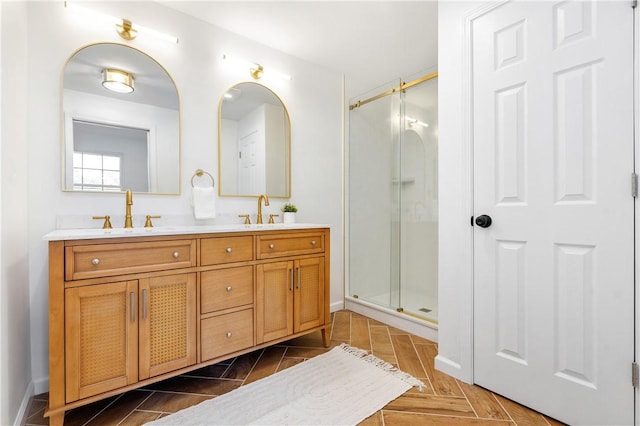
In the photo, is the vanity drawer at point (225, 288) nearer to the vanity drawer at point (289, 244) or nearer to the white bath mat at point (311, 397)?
the vanity drawer at point (289, 244)

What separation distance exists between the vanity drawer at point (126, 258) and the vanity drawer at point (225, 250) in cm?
6

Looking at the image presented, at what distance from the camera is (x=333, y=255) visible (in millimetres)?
2996

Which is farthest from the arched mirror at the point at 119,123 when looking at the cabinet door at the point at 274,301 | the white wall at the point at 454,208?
the white wall at the point at 454,208

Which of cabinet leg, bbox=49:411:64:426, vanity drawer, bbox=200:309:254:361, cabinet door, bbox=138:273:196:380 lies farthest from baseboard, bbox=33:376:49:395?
vanity drawer, bbox=200:309:254:361

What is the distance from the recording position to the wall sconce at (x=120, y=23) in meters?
1.76

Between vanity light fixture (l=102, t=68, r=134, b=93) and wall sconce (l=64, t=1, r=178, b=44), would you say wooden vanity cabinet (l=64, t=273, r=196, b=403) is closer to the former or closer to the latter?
vanity light fixture (l=102, t=68, r=134, b=93)

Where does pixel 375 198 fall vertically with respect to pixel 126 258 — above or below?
above

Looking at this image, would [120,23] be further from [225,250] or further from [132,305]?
[132,305]

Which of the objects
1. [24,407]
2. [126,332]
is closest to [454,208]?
[126,332]

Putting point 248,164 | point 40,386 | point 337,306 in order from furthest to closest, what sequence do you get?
point 337,306, point 248,164, point 40,386

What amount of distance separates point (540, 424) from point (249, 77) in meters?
2.87

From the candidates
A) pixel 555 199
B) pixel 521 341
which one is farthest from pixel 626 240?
pixel 521 341

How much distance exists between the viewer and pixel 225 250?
1.74 metres

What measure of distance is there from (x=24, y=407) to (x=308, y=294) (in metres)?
1.57
